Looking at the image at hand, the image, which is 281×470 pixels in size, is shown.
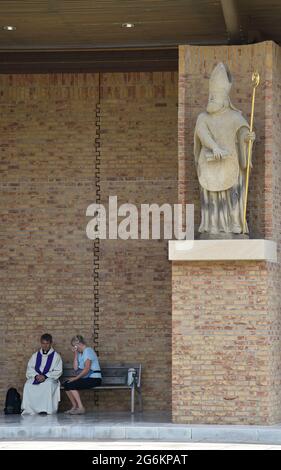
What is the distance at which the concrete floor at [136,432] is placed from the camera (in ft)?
56.8

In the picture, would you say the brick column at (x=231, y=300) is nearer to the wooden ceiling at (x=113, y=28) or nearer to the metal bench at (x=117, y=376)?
the wooden ceiling at (x=113, y=28)

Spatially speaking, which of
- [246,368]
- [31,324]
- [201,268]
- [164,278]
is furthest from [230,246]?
[31,324]

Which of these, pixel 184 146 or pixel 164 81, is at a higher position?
pixel 164 81

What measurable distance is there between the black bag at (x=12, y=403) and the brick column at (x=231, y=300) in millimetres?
3375

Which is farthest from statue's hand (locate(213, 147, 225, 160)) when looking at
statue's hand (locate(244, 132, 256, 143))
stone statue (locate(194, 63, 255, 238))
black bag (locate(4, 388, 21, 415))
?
black bag (locate(4, 388, 21, 415))

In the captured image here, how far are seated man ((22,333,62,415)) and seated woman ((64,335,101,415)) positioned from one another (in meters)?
0.28

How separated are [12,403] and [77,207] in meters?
3.37

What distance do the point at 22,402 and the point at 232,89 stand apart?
6.01 metres

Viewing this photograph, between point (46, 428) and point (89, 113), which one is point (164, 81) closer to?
point (89, 113)

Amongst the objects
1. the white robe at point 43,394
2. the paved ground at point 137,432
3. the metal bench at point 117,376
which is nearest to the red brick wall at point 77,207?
the metal bench at point 117,376

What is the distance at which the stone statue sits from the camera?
18219 millimetres

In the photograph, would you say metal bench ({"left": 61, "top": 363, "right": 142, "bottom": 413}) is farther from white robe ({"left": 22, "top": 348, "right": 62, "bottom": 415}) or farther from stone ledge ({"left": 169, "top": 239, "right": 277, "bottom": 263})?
stone ledge ({"left": 169, "top": 239, "right": 277, "bottom": 263})

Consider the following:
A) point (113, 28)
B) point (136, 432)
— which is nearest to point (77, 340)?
point (136, 432)

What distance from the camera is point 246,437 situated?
1731 cm
